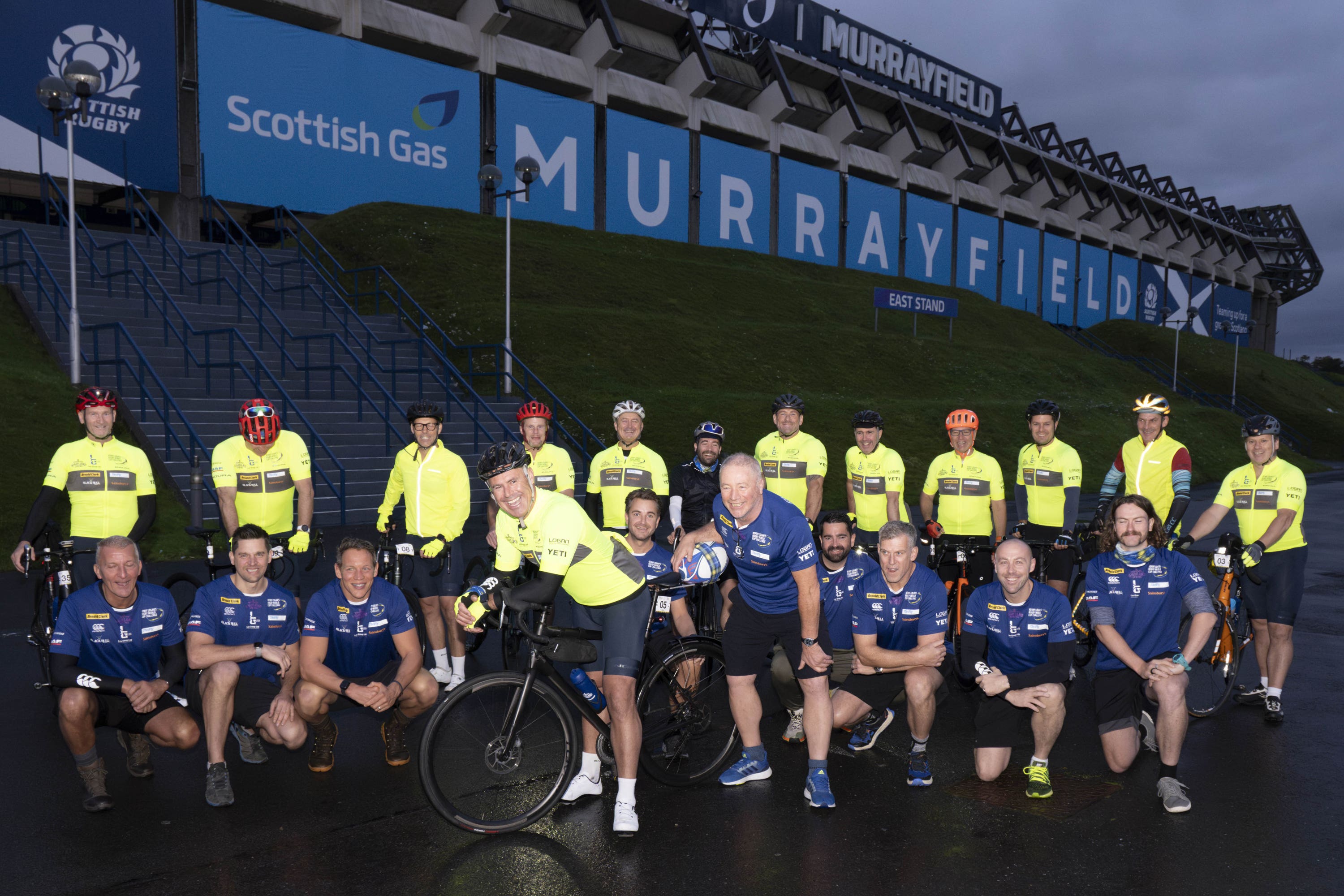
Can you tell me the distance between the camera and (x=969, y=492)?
7.97 m

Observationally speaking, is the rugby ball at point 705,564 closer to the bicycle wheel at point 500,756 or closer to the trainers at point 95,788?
the bicycle wheel at point 500,756

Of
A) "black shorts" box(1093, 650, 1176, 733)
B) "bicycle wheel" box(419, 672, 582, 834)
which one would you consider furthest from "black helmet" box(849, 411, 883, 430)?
"bicycle wheel" box(419, 672, 582, 834)

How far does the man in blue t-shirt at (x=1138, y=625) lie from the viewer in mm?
5461

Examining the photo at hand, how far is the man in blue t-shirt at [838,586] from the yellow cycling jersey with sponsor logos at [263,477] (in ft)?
12.8

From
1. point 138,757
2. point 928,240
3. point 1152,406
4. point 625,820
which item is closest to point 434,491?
point 138,757

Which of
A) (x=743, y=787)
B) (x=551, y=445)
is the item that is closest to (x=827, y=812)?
(x=743, y=787)

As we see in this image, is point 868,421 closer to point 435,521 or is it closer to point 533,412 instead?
point 533,412

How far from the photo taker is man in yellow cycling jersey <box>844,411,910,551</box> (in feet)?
26.8

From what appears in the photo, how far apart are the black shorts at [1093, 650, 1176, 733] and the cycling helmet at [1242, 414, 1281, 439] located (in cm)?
235

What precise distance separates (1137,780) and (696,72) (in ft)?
124

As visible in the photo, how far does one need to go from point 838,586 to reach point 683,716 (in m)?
1.46

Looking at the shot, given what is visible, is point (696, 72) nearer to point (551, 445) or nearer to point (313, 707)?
point (551, 445)

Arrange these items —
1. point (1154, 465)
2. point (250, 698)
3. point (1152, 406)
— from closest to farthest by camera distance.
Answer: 1. point (250, 698)
2. point (1152, 406)
3. point (1154, 465)

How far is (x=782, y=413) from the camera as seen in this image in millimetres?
Result: 8516
